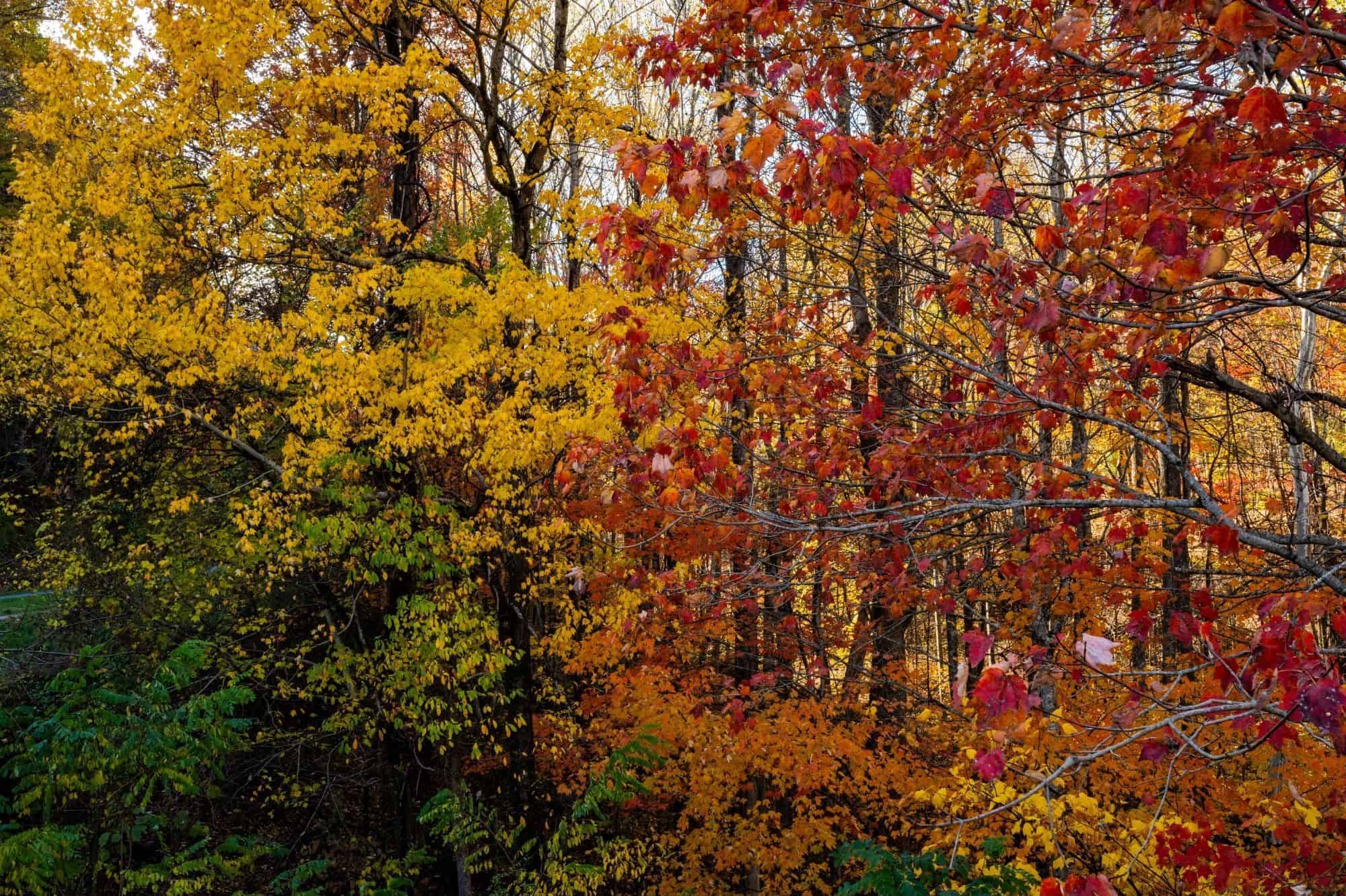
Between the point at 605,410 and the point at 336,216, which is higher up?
the point at 336,216

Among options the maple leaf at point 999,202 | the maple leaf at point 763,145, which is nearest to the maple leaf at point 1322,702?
the maple leaf at point 999,202

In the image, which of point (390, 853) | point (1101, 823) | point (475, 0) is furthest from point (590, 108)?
point (390, 853)

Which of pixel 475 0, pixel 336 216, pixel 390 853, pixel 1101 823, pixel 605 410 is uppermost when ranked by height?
pixel 475 0

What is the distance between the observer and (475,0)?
910 cm

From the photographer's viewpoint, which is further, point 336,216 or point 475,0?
point 475,0

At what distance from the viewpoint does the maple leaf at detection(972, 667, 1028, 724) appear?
2.20 m

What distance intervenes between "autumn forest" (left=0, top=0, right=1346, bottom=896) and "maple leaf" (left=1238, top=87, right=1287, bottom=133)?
0.06 ft

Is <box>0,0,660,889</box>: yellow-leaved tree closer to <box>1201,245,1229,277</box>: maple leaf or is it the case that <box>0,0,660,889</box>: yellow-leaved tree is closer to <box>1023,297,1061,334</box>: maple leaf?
<box>1023,297,1061,334</box>: maple leaf

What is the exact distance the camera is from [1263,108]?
2.21 metres

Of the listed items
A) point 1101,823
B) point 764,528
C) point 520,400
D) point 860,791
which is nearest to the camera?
point 764,528

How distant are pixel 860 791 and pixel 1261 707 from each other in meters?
8.50

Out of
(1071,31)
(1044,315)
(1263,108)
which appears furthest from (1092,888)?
(1071,31)

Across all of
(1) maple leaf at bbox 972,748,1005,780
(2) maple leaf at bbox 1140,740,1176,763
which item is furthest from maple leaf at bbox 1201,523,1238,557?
(1) maple leaf at bbox 972,748,1005,780

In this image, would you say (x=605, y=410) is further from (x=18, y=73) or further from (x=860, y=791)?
(x=18, y=73)
